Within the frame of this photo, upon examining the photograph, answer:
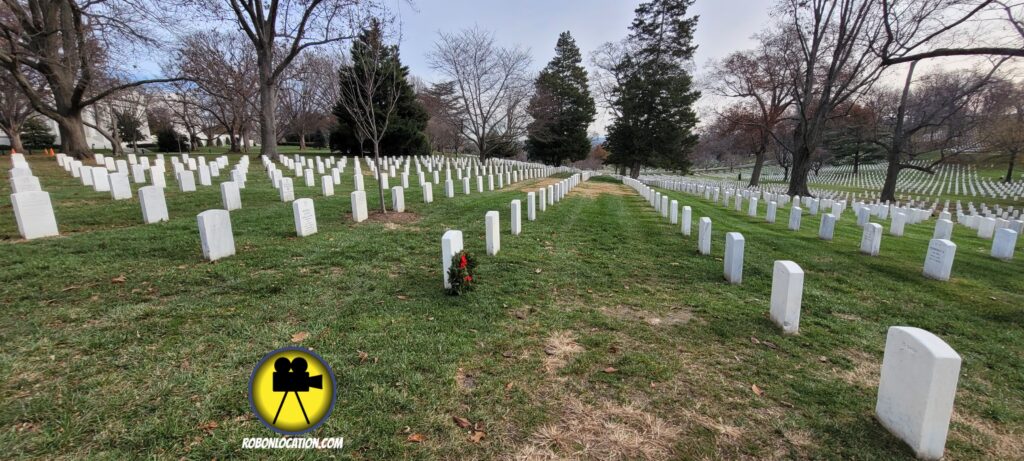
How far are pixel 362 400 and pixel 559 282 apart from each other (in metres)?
3.38

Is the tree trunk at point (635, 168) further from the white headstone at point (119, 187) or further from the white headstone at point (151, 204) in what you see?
the white headstone at point (151, 204)

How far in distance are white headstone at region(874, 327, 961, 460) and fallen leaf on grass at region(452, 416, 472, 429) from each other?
2.69 m

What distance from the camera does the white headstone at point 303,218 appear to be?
6887mm

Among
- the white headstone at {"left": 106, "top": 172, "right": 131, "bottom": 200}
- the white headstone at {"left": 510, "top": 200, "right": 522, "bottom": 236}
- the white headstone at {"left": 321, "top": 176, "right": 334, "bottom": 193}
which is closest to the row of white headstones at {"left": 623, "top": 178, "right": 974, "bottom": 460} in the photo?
the white headstone at {"left": 510, "top": 200, "right": 522, "bottom": 236}

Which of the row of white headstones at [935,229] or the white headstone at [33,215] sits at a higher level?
the white headstone at [33,215]

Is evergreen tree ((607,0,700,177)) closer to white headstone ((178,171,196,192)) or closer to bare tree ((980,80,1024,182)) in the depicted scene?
bare tree ((980,80,1024,182))

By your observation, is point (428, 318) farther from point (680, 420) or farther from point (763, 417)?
point (763, 417)

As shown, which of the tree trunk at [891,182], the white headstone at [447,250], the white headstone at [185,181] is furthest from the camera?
the tree trunk at [891,182]

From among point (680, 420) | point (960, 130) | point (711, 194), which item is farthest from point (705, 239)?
point (960, 130)

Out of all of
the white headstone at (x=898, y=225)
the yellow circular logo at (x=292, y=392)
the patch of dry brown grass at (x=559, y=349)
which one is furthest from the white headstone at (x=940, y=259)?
the yellow circular logo at (x=292, y=392)

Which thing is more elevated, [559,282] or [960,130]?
[960,130]

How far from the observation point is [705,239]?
7.28 metres

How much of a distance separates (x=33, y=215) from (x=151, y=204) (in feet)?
4.87

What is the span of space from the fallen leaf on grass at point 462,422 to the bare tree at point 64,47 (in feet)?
77.1
